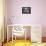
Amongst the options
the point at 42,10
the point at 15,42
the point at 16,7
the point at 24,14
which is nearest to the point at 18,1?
the point at 16,7

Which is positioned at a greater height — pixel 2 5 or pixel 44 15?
pixel 2 5

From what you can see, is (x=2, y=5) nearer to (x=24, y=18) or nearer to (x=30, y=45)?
(x=24, y=18)

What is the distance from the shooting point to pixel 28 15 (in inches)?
85.4

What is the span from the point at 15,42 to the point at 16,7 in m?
0.60

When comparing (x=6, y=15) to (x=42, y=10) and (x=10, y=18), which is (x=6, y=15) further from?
(x=42, y=10)

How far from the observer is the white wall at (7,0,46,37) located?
2.15m

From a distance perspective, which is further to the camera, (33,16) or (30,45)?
(33,16)

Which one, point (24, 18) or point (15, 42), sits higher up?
point (24, 18)

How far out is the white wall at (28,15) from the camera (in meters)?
2.15

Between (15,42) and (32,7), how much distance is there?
0.66m

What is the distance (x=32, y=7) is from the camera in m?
2.16

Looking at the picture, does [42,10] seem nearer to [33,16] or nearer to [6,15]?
[33,16]

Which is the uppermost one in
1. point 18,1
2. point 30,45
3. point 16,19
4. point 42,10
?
point 18,1

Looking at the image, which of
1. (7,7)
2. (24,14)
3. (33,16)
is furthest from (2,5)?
(33,16)
